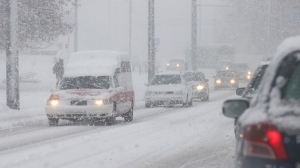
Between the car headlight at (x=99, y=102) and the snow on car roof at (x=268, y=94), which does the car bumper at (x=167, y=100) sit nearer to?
the car headlight at (x=99, y=102)

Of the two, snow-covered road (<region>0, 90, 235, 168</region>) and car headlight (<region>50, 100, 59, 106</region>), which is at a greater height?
car headlight (<region>50, 100, 59, 106</region>)

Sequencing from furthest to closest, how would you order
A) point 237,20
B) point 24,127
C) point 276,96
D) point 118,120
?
point 237,20, point 118,120, point 24,127, point 276,96

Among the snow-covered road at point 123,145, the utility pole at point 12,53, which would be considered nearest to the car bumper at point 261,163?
the snow-covered road at point 123,145

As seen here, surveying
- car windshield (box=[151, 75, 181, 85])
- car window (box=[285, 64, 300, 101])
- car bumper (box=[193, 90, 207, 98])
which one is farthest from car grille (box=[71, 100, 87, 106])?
car bumper (box=[193, 90, 207, 98])

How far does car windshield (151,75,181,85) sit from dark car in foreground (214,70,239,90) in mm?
16351

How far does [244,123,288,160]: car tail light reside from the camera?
407 cm

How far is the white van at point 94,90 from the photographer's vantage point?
18094 millimetres

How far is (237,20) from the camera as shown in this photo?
95375 millimetres

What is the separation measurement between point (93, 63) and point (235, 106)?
50.2 ft

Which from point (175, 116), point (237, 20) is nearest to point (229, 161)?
point (175, 116)

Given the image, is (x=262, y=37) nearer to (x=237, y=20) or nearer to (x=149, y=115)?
(x=237, y=20)

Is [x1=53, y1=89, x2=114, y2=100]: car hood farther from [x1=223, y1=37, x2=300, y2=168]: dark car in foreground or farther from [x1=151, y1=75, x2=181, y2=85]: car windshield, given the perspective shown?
[x1=223, y1=37, x2=300, y2=168]: dark car in foreground

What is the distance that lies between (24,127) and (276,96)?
14917 millimetres

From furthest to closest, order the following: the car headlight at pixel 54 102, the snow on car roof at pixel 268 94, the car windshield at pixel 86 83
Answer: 1. the car windshield at pixel 86 83
2. the car headlight at pixel 54 102
3. the snow on car roof at pixel 268 94
